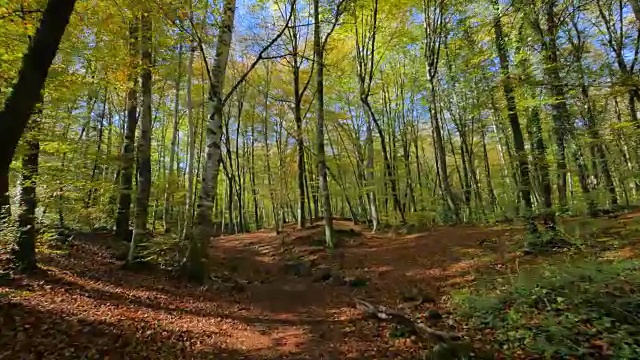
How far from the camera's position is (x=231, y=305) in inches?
328

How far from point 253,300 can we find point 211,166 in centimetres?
355

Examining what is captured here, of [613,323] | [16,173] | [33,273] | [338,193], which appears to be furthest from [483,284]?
[338,193]

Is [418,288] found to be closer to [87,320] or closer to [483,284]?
[483,284]

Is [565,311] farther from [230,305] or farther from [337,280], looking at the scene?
[230,305]

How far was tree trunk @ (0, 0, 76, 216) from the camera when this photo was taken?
9.71 ft

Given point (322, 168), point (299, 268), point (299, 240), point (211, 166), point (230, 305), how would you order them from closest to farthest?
1. point (230, 305)
2. point (211, 166)
3. point (299, 268)
4. point (322, 168)
5. point (299, 240)

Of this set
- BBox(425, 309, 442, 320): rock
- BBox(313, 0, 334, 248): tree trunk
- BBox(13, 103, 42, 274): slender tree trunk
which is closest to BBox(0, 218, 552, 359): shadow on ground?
BBox(13, 103, 42, 274): slender tree trunk

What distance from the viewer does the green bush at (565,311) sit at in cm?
411

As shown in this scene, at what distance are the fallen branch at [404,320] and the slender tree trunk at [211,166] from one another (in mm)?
4389

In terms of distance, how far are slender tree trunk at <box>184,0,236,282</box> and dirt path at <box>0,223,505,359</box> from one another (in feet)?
2.34

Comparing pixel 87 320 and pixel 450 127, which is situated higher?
pixel 450 127

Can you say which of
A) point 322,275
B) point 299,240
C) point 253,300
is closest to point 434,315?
point 253,300

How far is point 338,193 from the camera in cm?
2509

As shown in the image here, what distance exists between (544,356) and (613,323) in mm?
1134
